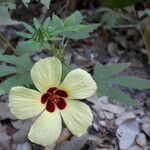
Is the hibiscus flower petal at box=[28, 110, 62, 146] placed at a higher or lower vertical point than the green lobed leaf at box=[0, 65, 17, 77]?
lower

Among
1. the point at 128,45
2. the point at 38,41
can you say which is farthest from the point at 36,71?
the point at 128,45

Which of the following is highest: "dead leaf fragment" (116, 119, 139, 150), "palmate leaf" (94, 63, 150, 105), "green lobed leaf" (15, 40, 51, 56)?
"green lobed leaf" (15, 40, 51, 56)

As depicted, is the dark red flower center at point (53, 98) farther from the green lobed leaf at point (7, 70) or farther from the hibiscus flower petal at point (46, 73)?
the green lobed leaf at point (7, 70)

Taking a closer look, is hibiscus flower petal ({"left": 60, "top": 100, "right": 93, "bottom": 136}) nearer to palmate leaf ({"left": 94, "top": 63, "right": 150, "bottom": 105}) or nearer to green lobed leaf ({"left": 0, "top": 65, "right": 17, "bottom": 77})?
palmate leaf ({"left": 94, "top": 63, "right": 150, "bottom": 105})

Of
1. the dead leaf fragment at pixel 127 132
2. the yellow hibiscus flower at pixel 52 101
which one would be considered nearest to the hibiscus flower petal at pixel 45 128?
the yellow hibiscus flower at pixel 52 101

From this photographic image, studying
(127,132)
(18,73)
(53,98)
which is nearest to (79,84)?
(53,98)

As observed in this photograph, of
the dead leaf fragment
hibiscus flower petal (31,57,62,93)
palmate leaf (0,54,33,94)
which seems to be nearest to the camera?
hibiscus flower petal (31,57,62,93)

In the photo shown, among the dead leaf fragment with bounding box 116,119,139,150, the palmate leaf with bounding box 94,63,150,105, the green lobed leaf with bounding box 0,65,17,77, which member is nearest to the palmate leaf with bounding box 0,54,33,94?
the green lobed leaf with bounding box 0,65,17,77

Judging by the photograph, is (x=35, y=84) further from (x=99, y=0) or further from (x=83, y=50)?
(x=99, y=0)
